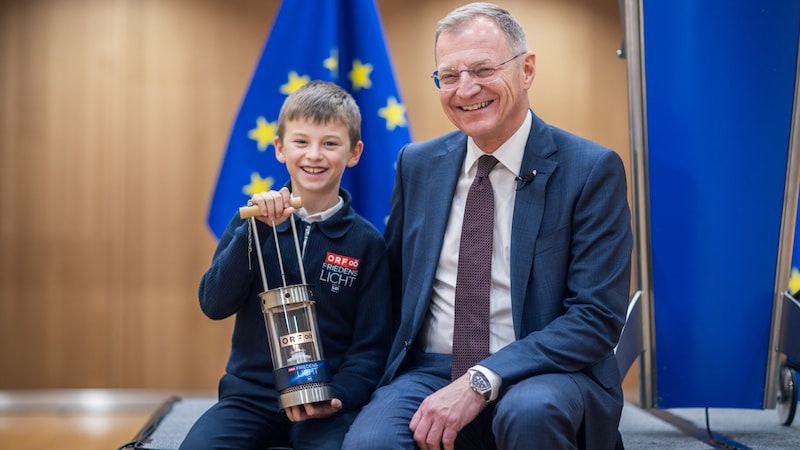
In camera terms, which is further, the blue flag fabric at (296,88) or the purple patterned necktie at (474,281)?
the blue flag fabric at (296,88)

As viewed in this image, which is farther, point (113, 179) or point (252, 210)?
point (113, 179)

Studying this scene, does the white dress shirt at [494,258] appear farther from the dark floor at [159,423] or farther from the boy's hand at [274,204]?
the dark floor at [159,423]

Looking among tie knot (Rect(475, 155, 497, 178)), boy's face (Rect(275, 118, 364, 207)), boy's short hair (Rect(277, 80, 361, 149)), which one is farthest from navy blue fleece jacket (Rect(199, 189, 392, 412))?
tie knot (Rect(475, 155, 497, 178))

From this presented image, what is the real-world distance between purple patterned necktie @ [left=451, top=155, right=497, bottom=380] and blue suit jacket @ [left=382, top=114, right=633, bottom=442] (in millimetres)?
79

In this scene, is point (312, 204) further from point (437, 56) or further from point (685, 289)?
point (685, 289)

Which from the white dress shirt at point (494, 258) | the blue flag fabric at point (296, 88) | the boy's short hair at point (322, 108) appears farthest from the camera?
the blue flag fabric at point (296, 88)

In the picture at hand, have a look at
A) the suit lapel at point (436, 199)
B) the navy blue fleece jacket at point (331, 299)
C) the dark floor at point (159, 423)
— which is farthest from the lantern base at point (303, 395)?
the dark floor at point (159, 423)

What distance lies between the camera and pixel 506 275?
2.21 m

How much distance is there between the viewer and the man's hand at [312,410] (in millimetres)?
2125

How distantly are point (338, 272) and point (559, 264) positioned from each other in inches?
25.6

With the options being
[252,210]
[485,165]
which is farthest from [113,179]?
[485,165]

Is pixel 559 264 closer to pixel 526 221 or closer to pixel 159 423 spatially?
pixel 526 221

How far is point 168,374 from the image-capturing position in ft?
17.7

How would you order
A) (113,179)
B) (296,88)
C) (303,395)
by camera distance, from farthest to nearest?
1. (113,179)
2. (296,88)
3. (303,395)
